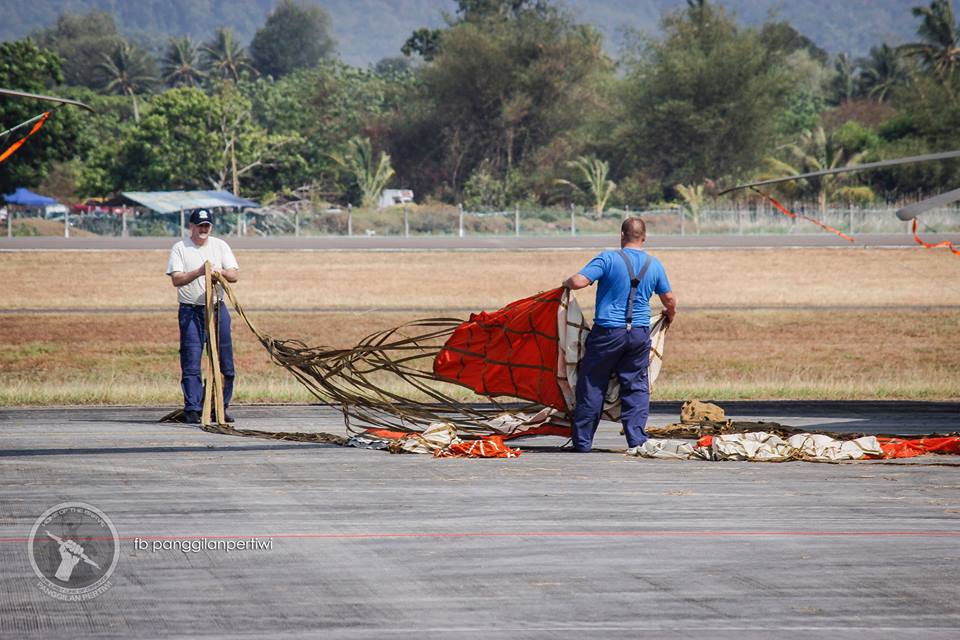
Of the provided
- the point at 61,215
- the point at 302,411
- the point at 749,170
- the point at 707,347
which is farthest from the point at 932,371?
the point at 61,215

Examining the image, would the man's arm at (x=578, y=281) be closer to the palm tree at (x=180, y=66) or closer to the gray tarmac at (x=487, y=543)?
the gray tarmac at (x=487, y=543)

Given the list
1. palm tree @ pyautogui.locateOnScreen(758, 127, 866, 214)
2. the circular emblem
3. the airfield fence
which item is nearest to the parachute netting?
the circular emblem

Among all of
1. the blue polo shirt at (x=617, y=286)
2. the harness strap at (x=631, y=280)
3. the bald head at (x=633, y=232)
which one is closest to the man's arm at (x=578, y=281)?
the blue polo shirt at (x=617, y=286)

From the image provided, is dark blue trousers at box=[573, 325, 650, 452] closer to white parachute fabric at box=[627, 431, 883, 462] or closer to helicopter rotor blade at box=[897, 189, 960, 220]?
white parachute fabric at box=[627, 431, 883, 462]

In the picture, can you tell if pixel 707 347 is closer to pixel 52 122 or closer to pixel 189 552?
pixel 189 552

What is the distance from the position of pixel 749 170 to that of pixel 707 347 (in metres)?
57.2

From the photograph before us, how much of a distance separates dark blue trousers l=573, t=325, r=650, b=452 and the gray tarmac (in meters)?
0.27

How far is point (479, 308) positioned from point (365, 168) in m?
49.5

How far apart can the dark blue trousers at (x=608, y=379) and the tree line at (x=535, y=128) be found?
51908mm

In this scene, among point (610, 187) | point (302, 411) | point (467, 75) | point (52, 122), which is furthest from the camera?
point (467, 75)

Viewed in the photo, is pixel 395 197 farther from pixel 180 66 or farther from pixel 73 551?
pixel 180 66

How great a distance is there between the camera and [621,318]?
10375mm

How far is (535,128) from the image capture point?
90938 millimetres

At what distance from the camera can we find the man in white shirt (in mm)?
11914
